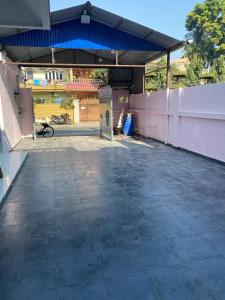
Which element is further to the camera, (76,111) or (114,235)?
(76,111)

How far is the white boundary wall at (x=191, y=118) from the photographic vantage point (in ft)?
20.2

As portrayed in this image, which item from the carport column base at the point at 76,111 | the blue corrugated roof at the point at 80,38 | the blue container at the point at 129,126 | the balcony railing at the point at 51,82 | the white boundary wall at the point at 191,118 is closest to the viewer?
the white boundary wall at the point at 191,118

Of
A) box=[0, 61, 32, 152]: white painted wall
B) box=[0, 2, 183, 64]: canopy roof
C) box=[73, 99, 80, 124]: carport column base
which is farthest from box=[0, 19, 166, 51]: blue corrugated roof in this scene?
box=[73, 99, 80, 124]: carport column base

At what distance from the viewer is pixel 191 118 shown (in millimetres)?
7355

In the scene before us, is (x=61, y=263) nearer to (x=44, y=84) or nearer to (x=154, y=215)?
(x=154, y=215)

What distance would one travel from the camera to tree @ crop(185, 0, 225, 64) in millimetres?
22531

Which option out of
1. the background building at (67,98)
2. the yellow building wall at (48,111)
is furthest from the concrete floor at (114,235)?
the yellow building wall at (48,111)

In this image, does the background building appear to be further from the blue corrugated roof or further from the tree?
the blue corrugated roof

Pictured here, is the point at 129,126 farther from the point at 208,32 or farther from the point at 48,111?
the point at 208,32

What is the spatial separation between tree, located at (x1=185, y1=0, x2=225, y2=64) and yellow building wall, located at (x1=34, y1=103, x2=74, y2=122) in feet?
40.2

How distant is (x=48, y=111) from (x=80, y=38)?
13875mm

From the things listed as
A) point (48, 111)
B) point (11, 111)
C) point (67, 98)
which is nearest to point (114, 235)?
point (11, 111)

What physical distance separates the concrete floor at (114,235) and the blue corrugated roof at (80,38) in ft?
17.3

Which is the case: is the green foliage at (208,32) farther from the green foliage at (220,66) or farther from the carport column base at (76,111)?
the carport column base at (76,111)
